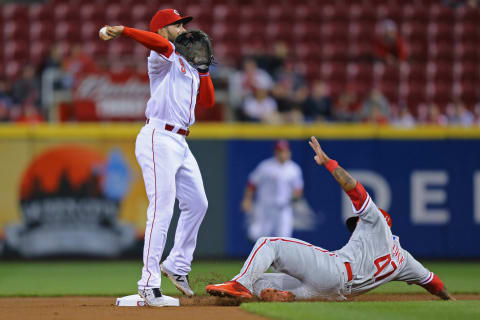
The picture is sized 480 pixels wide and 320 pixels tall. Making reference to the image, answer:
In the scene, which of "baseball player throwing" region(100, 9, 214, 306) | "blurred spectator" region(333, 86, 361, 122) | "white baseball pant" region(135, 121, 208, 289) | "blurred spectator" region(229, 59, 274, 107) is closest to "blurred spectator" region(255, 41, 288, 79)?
"blurred spectator" region(229, 59, 274, 107)

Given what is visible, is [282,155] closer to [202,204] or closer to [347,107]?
[347,107]

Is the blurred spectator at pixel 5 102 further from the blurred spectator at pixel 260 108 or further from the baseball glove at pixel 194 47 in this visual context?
the baseball glove at pixel 194 47

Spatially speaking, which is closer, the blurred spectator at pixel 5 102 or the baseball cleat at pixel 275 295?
the baseball cleat at pixel 275 295

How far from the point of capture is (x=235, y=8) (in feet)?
51.0

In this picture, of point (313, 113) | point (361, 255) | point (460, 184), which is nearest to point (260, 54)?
point (313, 113)

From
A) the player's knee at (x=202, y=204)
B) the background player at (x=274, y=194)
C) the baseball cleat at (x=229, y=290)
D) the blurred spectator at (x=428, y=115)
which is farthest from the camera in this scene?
the blurred spectator at (x=428, y=115)

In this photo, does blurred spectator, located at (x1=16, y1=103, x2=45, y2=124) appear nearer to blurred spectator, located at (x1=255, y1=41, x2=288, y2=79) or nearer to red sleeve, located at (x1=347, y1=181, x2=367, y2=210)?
blurred spectator, located at (x1=255, y1=41, x2=288, y2=79)

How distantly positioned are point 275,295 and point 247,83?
286 inches

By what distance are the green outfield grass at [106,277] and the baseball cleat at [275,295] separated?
29.6 inches

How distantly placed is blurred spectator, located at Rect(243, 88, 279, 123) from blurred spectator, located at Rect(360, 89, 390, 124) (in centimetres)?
146

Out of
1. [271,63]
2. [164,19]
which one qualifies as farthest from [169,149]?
[271,63]

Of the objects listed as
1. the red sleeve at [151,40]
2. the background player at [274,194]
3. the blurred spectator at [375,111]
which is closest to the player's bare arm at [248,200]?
the background player at [274,194]

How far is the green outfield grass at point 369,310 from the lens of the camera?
480cm

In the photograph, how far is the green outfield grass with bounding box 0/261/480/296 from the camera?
287 inches
